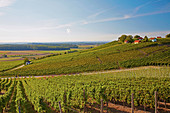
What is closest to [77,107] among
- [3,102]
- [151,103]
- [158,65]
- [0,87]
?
[151,103]

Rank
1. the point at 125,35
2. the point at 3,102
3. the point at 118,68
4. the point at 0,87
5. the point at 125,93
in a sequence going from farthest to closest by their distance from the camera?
the point at 125,35, the point at 118,68, the point at 0,87, the point at 3,102, the point at 125,93

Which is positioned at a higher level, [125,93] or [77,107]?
[125,93]

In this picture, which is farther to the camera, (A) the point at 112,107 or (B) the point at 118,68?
(B) the point at 118,68

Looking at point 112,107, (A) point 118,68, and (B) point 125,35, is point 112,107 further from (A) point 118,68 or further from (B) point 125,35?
(B) point 125,35

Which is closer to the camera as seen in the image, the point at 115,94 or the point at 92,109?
the point at 92,109

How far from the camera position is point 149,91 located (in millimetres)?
16734

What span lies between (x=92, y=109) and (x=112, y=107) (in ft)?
9.74

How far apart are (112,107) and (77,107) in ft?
16.8

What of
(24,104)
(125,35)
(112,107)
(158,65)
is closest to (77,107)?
(112,107)

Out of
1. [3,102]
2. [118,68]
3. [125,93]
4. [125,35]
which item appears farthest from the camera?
[125,35]

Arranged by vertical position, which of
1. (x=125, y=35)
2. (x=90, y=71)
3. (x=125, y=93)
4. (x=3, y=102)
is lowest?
(x=90, y=71)

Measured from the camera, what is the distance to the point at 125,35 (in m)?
134

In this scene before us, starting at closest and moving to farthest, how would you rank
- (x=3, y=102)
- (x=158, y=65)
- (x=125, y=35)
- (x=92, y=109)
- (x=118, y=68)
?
(x=92, y=109) < (x=3, y=102) < (x=158, y=65) < (x=118, y=68) < (x=125, y=35)

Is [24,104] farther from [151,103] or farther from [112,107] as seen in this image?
[151,103]
